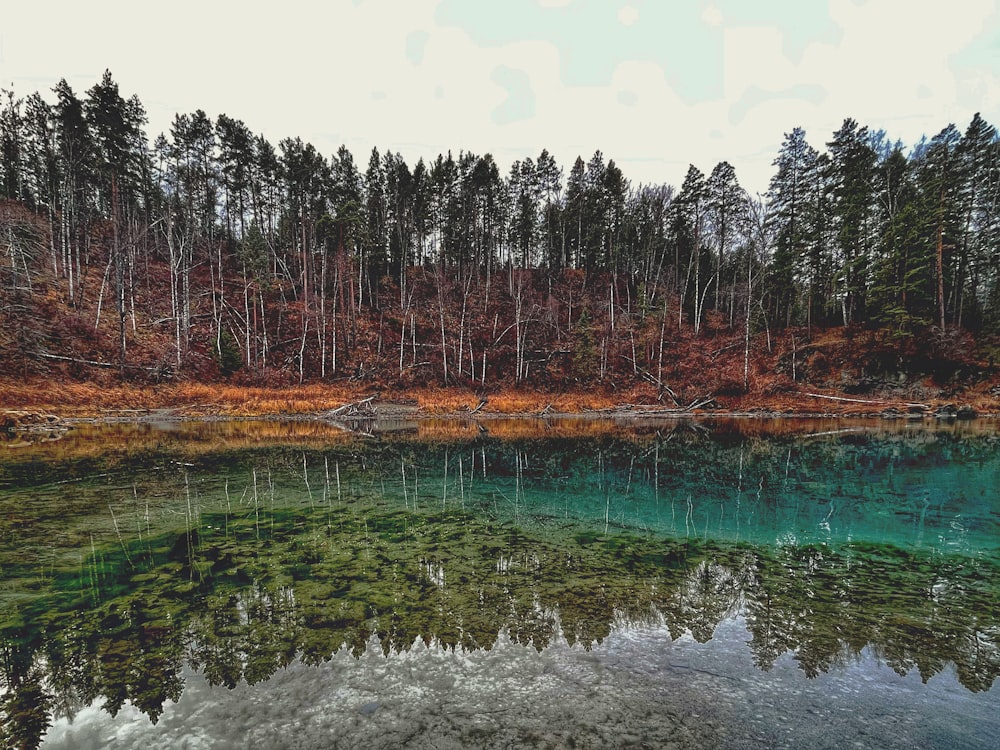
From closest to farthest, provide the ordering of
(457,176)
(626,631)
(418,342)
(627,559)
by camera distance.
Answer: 1. (626,631)
2. (627,559)
3. (418,342)
4. (457,176)

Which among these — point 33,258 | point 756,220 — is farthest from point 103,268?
point 756,220

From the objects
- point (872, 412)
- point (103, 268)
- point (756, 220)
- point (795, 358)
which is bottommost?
point (872, 412)

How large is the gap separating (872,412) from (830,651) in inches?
1330

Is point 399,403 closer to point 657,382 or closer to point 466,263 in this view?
point 657,382

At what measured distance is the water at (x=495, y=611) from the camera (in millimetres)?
3898

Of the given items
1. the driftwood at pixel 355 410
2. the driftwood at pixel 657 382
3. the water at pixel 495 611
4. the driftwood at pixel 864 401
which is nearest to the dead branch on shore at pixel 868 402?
the driftwood at pixel 864 401

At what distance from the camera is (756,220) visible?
125 feet

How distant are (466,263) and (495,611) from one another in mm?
51708

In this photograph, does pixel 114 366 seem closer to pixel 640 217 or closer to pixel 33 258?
pixel 33 258

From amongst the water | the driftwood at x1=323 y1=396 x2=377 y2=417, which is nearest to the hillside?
the driftwood at x1=323 y1=396 x2=377 y2=417

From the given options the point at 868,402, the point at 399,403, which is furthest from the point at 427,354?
the point at 868,402

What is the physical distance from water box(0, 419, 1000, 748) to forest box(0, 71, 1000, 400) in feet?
83.4

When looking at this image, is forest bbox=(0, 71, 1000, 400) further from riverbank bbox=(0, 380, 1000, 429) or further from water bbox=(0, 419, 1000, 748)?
water bbox=(0, 419, 1000, 748)

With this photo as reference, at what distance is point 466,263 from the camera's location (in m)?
54.6
